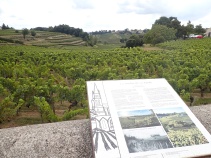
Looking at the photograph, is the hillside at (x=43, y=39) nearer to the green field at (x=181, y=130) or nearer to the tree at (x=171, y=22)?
the tree at (x=171, y=22)

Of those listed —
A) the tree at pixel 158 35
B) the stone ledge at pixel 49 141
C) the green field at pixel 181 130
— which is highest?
the tree at pixel 158 35

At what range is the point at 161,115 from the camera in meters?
4.47

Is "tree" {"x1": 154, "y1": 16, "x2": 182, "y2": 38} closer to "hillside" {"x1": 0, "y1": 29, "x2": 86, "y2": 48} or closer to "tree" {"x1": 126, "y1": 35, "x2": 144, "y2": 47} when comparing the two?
"tree" {"x1": 126, "y1": 35, "x2": 144, "y2": 47}

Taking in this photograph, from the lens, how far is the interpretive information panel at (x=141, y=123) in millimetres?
3805

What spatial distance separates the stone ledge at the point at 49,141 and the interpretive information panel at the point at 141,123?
91 cm

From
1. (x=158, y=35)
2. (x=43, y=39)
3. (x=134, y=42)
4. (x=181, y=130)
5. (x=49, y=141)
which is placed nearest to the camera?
(x=181, y=130)

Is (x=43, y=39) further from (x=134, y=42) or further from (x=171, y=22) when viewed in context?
(x=171, y=22)

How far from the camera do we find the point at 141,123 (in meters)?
4.25

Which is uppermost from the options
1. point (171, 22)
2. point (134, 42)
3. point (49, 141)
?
point (171, 22)

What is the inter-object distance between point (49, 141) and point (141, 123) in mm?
2007

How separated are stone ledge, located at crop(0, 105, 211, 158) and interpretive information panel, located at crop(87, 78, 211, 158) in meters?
0.91

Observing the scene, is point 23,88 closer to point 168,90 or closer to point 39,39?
point 168,90

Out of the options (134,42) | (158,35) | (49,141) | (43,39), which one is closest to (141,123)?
(49,141)

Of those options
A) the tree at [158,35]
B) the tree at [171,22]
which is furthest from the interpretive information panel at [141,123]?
the tree at [171,22]
